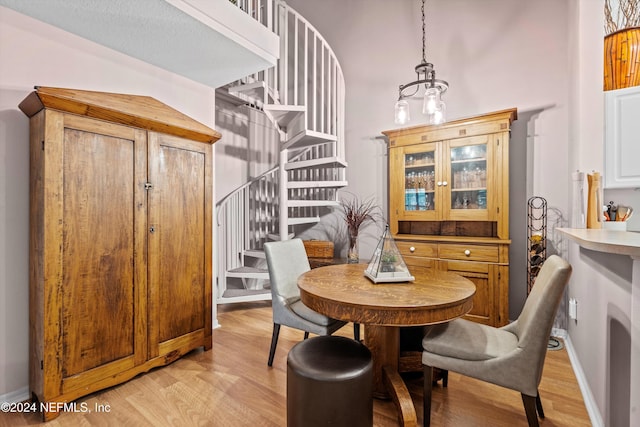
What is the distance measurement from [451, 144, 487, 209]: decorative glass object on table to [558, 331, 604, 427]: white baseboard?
135cm

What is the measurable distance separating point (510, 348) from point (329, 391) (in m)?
0.94

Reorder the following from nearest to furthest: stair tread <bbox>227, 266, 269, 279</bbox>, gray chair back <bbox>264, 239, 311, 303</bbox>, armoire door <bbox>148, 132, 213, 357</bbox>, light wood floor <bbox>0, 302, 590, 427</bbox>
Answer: light wood floor <bbox>0, 302, 590, 427</bbox> → armoire door <bbox>148, 132, 213, 357</bbox> → gray chair back <bbox>264, 239, 311, 303</bbox> → stair tread <bbox>227, 266, 269, 279</bbox>

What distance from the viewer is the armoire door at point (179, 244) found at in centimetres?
222

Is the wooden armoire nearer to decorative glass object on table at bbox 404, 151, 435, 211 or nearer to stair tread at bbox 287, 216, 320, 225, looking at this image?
stair tread at bbox 287, 216, 320, 225

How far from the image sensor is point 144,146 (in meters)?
2.16

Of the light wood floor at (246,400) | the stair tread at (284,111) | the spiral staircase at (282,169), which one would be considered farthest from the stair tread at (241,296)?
the stair tread at (284,111)

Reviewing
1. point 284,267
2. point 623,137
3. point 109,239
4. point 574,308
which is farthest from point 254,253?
point 623,137

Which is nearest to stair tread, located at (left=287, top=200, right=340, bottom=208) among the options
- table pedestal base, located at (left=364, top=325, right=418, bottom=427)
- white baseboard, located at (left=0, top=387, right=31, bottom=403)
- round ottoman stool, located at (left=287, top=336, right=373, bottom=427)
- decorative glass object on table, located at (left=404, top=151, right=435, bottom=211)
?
decorative glass object on table, located at (left=404, top=151, right=435, bottom=211)

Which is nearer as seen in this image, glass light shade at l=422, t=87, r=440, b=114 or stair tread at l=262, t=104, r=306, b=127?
glass light shade at l=422, t=87, r=440, b=114

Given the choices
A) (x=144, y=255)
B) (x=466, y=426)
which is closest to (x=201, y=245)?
(x=144, y=255)

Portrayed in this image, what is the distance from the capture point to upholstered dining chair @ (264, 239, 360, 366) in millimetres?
2078

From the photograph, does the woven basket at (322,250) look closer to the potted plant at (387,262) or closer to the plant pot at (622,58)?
the potted plant at (387,262)

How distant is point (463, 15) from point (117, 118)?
3.52 m

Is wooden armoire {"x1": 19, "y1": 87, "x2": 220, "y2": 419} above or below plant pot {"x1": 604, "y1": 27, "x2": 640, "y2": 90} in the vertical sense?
below
